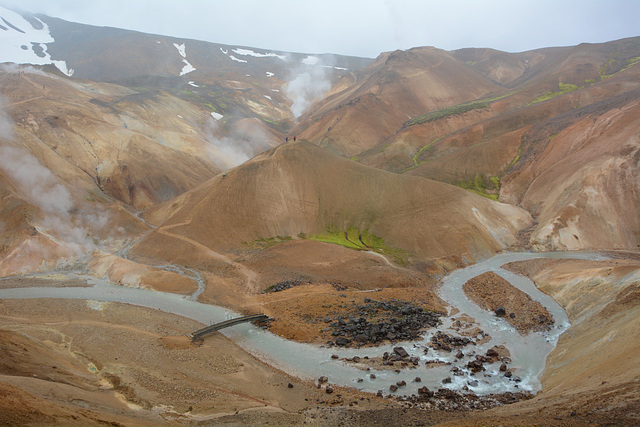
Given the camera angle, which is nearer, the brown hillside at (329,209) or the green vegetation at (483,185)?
the brown hillside at (329,209)

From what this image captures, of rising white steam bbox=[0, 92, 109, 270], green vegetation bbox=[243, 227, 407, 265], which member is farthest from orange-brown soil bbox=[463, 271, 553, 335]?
rising white steam bbox=[0, 92, 109, 270]

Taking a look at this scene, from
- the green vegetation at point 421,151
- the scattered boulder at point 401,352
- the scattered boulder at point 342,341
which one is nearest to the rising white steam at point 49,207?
the scattered boulder at point 342,341

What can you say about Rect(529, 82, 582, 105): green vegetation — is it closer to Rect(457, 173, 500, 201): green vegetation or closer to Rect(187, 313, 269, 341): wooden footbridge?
Rect(457, 173, 500, 201): green vegetation

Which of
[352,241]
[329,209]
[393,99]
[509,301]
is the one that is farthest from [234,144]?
[509,301]

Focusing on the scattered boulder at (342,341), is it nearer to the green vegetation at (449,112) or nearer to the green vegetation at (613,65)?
the green vegetation at (449,112)

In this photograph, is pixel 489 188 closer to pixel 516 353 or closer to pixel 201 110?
pixel 516 353

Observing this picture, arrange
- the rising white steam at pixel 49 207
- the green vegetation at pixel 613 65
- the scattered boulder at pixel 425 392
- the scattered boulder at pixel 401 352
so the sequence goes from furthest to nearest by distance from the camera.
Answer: the green vegetation at pixel 613 65, the rising white steam at pixel 49 207, the scattered boulder at pixel 401 352, the scattered boulder at pixel 425 392

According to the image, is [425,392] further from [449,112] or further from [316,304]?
[449,112]
